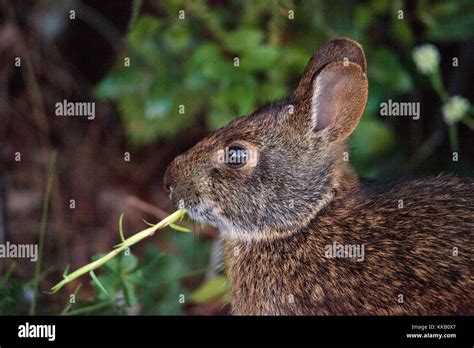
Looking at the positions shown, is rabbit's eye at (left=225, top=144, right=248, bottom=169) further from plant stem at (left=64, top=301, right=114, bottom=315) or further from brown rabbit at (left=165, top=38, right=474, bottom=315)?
plant stem at (left=64, top=301, right=114, bottom=315)

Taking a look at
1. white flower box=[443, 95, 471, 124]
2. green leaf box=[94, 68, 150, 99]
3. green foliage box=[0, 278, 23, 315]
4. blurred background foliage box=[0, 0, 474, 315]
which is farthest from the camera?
green leaf box=[94, 68, 150, 99]

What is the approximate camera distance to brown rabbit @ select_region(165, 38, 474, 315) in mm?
3602

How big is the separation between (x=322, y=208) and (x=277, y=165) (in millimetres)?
265

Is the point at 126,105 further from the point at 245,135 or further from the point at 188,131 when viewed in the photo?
the point at 245,135

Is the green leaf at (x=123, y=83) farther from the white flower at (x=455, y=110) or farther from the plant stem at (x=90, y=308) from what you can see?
the white flower at (x=455, y=110)

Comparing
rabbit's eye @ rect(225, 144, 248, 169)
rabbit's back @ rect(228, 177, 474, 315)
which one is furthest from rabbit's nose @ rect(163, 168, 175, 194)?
rabbit's back @ rect(228, 177, 474, 315)

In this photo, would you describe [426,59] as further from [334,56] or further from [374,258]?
[374,258]

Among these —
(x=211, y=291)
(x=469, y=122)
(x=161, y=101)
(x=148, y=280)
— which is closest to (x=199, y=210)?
(x=148, y=280)

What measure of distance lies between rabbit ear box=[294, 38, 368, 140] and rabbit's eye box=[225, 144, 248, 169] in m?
0.28

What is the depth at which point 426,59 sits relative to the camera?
15.1ft

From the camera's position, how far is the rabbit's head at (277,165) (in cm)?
370

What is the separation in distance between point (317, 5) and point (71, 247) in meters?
1.98

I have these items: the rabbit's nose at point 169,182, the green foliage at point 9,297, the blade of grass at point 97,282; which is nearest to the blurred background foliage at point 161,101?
the green foliage at point 9,297

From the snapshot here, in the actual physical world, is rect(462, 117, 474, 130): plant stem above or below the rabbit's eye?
above
